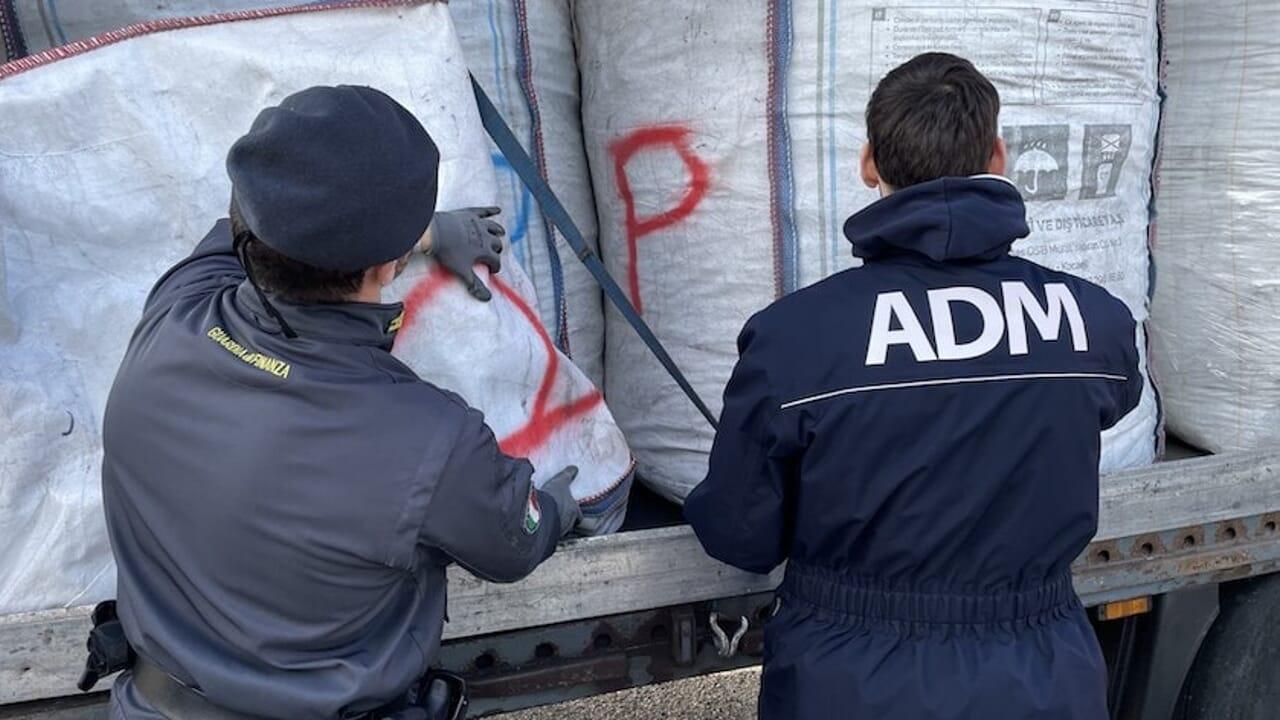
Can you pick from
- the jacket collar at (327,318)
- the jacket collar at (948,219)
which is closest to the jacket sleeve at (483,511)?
the jacket collar at (327,318)

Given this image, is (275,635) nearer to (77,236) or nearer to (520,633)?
(520,633)

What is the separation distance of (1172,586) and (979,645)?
66cm

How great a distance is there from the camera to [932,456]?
53.3 inches

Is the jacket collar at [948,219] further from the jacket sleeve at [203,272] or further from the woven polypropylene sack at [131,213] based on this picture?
the jacket sleeve at [203,272]

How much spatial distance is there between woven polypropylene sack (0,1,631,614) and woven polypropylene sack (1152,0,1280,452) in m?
1.32

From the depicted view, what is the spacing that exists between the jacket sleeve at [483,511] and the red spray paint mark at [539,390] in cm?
31

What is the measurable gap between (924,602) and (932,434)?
22 cm

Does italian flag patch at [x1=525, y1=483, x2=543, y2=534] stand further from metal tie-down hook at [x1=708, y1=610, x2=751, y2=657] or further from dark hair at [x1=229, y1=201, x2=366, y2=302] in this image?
metal tie-down hook at [x1=708, y1=610, x2=751, y2=657]

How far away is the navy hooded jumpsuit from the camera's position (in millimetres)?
1355

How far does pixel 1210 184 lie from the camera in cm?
216

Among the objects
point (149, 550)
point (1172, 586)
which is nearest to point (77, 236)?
point (149, 550)

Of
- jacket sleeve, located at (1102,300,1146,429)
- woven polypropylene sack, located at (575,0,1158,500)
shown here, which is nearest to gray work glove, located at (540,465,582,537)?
woven polypropylene sack, located at (575,0,1158,500)

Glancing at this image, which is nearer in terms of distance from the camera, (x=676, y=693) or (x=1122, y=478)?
(x=1122, y=478)

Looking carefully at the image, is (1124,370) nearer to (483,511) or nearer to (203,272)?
(483,511)
